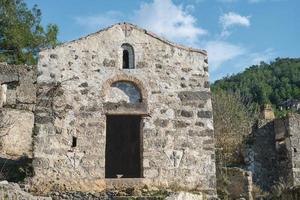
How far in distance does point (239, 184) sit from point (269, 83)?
100 ft

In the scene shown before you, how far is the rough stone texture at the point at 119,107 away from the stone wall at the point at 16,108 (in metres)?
7.35

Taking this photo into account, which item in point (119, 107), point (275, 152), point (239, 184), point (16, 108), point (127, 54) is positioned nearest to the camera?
point (119, 107)

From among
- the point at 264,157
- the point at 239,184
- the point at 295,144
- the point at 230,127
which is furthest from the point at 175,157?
the point at 230,127

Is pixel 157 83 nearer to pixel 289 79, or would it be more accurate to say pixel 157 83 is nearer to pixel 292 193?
pixel 292 193

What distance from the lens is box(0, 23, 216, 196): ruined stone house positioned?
11.6 meters

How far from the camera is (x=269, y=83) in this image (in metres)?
44.4

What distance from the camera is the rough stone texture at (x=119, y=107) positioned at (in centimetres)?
1164

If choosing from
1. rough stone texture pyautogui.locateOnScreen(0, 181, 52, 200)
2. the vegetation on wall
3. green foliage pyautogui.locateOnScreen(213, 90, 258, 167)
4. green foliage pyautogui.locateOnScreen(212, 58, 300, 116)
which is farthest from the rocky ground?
green foliage pyautogui.locateOnScreen(212, 58, 300, 116)

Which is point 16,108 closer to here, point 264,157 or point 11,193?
point 264,157

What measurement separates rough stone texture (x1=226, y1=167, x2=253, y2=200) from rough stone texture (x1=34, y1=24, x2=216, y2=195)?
313 centimetres

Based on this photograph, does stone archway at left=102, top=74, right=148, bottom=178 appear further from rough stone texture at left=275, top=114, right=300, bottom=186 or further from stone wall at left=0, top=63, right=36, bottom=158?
rough stone texture at left=275, top=114, right=300, bottom=186

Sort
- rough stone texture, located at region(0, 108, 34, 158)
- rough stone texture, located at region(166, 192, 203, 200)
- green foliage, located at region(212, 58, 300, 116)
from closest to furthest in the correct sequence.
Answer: rough stone texture, located at region(166, 192, 203, 200), rough stone texture, located at region(0, 108, 34, 158), green foliage, located at region(212, 58, 300, 116)

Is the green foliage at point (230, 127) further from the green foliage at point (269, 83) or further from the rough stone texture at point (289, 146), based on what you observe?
the green foliage at point (269, 83)

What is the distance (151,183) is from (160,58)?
314 cm
